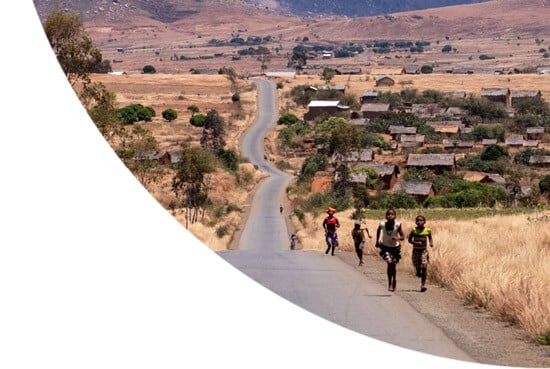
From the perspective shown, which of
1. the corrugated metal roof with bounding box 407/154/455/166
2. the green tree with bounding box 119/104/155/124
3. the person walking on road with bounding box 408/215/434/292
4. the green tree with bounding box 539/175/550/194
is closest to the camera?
the person walking on road with bounding box 408/215/434/292

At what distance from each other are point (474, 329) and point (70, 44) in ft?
21.6

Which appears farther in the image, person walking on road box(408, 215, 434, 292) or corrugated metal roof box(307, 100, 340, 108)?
corrugated metal roof box(307, 100, 340, 108)

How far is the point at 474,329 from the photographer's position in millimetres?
5289

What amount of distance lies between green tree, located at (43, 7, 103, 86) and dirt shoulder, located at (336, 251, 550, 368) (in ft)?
15.8

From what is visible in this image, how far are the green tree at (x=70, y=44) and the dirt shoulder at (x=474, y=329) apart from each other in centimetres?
482

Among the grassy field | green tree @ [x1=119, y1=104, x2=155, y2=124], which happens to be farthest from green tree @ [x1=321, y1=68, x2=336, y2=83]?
green tree @ [x1=119, y1=104, x2=155, y2=124]

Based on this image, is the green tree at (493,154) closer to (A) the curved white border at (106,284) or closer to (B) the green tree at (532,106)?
(B) the green tree at (532,106)

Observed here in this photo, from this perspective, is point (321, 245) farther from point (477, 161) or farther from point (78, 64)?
point (477, 161)

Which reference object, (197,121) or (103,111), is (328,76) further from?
(103,111)

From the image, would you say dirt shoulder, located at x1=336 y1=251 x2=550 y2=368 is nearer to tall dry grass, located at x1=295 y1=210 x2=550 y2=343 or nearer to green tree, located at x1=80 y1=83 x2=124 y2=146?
tall dry grass, located at x1=295 y1=210 x2=550 y2=343

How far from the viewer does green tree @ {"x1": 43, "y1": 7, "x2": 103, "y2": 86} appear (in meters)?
10.1

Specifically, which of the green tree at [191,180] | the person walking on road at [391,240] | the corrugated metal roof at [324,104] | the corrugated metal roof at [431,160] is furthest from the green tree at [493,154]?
the person walking on road at [391,240]

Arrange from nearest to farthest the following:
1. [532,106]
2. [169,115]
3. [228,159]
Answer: [228,159], [169,115], [532,106]

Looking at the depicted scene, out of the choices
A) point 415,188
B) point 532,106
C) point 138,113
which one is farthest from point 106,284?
point 532,106
